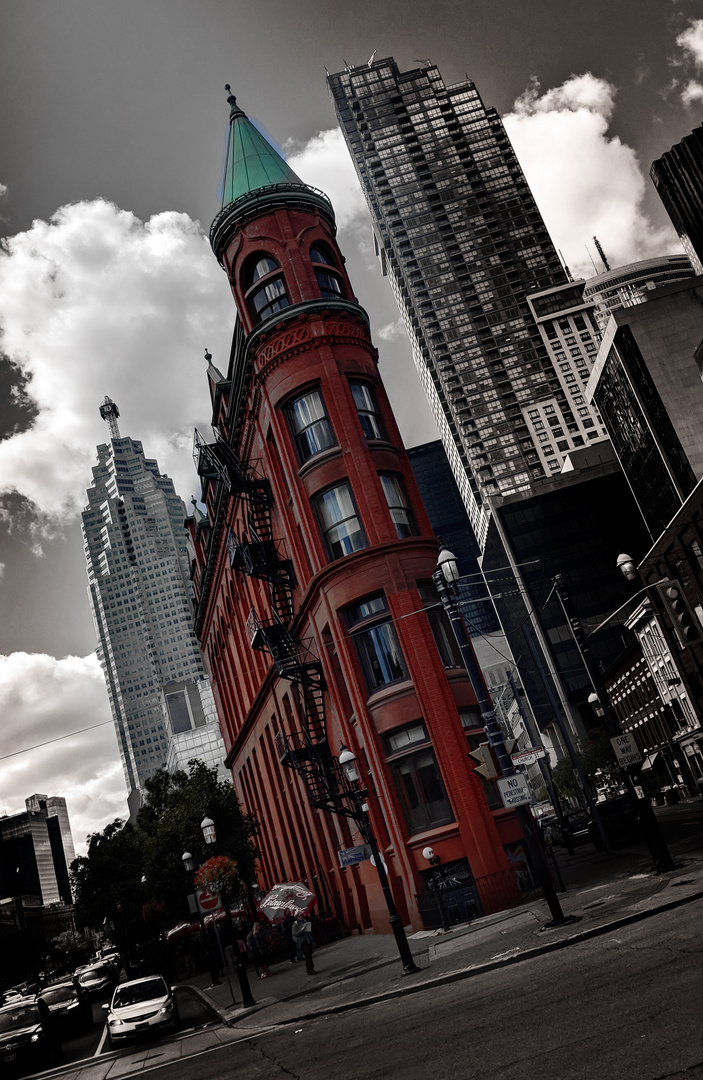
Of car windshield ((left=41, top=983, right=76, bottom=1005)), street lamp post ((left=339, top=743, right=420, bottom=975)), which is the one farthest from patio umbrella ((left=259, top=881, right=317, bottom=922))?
car windshield ((left=41, top=983, right=76, bottom=1005))

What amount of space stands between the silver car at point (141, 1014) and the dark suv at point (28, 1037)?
7.42 ft

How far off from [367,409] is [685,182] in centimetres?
16124

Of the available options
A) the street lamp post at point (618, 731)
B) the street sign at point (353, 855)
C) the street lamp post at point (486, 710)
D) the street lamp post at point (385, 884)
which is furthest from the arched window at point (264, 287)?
the street sign at point (353, 855)

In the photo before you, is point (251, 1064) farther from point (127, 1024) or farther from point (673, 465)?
point (673, 465)

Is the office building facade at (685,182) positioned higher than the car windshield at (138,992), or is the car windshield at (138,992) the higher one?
the office building facade at (685,182)

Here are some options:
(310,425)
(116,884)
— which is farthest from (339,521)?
(116,884)

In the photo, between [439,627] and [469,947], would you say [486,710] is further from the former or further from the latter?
[439,627]

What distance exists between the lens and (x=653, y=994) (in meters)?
9.23

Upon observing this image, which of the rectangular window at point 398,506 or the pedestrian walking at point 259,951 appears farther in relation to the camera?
the rectangular window at point 398,506

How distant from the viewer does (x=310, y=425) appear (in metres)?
32.9

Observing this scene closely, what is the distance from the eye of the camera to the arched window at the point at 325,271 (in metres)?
36.0

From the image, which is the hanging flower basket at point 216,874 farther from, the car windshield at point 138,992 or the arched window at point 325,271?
the arched window at point 325,271

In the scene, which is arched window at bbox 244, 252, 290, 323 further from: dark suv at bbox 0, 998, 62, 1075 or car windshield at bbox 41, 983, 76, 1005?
car windshield at bbox 41, 983, 76, 1005

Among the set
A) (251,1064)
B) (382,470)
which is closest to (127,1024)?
(251,1064)
